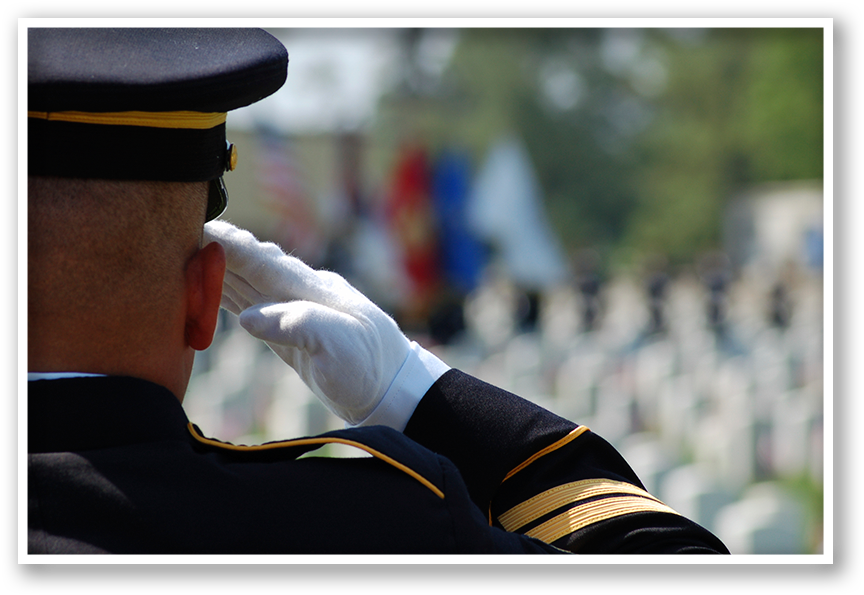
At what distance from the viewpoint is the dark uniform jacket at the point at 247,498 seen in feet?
3.04

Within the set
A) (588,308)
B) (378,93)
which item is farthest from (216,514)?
(378,93)

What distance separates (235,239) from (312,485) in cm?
46

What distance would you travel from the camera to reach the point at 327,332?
1216 mm

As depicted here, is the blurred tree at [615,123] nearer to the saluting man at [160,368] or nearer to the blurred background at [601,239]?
the blurred background at [601,239]

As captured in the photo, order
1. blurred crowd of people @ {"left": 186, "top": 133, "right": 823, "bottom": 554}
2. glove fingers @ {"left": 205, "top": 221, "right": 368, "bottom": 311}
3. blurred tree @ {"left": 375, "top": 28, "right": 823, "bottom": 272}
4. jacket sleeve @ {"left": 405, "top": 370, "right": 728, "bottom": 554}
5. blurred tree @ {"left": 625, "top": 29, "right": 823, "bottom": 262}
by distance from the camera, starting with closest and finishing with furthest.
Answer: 1. jacket sleeve @ {"left": 405, "top": 370, "right": 728, "bottom": 554}
2. glove fingers @ {"left": 205, "top": 221, "right": 368, "bottom": 311}
3. blurred crowd of people @ {"left": 186, "top": 133, "right": 823, "bottom": 554}
4. blurred tree @ {"left": 625, "top": 29, "right": 823, "bottom": 262}
5. blurred tree @ {"left": 375, "top": 28, "right": 823, "bottom": 272}

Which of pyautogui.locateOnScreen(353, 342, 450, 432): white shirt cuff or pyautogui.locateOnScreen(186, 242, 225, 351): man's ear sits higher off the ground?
pyautogui.locateOnScreen(186, 242, 225, 351): man's ear

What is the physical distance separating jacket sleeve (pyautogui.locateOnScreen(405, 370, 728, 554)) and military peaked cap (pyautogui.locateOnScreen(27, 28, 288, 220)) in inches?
20.3

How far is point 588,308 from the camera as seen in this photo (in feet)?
43.2

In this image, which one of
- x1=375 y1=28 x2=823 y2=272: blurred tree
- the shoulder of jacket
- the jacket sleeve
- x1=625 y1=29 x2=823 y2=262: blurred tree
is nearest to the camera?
the shoulder of jacket

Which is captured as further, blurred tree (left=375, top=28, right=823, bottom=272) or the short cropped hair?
blurred tree (left=375, top=28, right=823, bottom=272)

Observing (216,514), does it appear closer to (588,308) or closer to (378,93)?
(588,308)

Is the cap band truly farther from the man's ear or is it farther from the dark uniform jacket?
the dark uniform jacket

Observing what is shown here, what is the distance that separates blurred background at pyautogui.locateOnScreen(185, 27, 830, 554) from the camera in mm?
5844

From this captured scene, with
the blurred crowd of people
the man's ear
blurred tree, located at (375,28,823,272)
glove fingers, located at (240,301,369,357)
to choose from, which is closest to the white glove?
glove fingers, located at (240,301,369,357)
